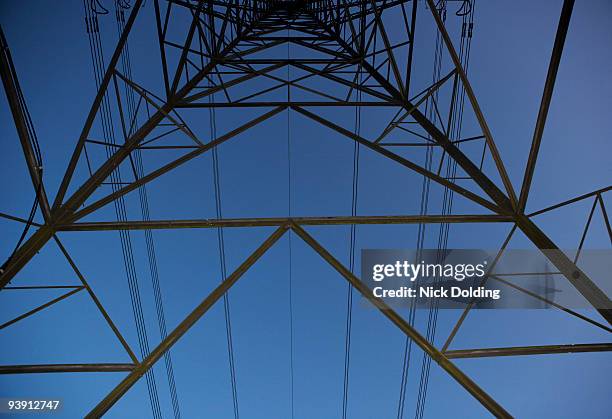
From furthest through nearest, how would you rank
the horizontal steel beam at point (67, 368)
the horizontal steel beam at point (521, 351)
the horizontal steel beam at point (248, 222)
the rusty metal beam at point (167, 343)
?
the horizontal steel beam at point (248, 222)
the horizontal steel beam at point (521, 351)
the horizontal steel beam at point (67, 368)
the rusty metal beam at point (167, 343)

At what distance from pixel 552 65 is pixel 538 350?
14.2 feet

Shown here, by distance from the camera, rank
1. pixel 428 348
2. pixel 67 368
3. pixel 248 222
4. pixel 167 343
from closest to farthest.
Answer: pixel 428 348 < pixel 167 343 < pixel 67 368 < pixel 248 222

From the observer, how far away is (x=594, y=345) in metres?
5.70

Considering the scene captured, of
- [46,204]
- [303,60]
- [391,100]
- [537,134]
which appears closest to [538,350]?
[537,134]

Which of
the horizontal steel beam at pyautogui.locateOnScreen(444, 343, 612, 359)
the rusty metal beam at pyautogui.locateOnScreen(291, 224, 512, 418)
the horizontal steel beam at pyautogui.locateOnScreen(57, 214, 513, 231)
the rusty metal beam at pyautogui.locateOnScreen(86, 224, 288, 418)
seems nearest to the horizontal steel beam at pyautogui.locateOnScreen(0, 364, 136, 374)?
the rusty metal beam at pyautogui.locateOnScreen(86, 224, 288, 418)

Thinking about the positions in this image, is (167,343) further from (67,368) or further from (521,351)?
(521,351)

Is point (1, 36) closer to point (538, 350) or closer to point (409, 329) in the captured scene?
point (409, 329)

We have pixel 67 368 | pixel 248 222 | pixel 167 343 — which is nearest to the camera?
pixel 167 343

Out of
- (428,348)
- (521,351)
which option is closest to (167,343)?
(428,348)

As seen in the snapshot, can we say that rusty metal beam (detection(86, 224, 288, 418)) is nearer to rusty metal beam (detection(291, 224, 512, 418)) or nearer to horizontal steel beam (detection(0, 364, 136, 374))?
horizontal steel beam (detection(0, 364, 136, 374))

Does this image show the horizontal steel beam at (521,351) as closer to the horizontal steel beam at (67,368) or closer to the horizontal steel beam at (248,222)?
the horizontal steel beam at (248,222)

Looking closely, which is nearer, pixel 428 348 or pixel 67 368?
pixel 428 348

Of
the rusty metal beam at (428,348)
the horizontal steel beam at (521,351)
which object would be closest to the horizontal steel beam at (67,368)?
the rusty metal beam at (428,348)

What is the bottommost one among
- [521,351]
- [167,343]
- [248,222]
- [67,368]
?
[67,368]
